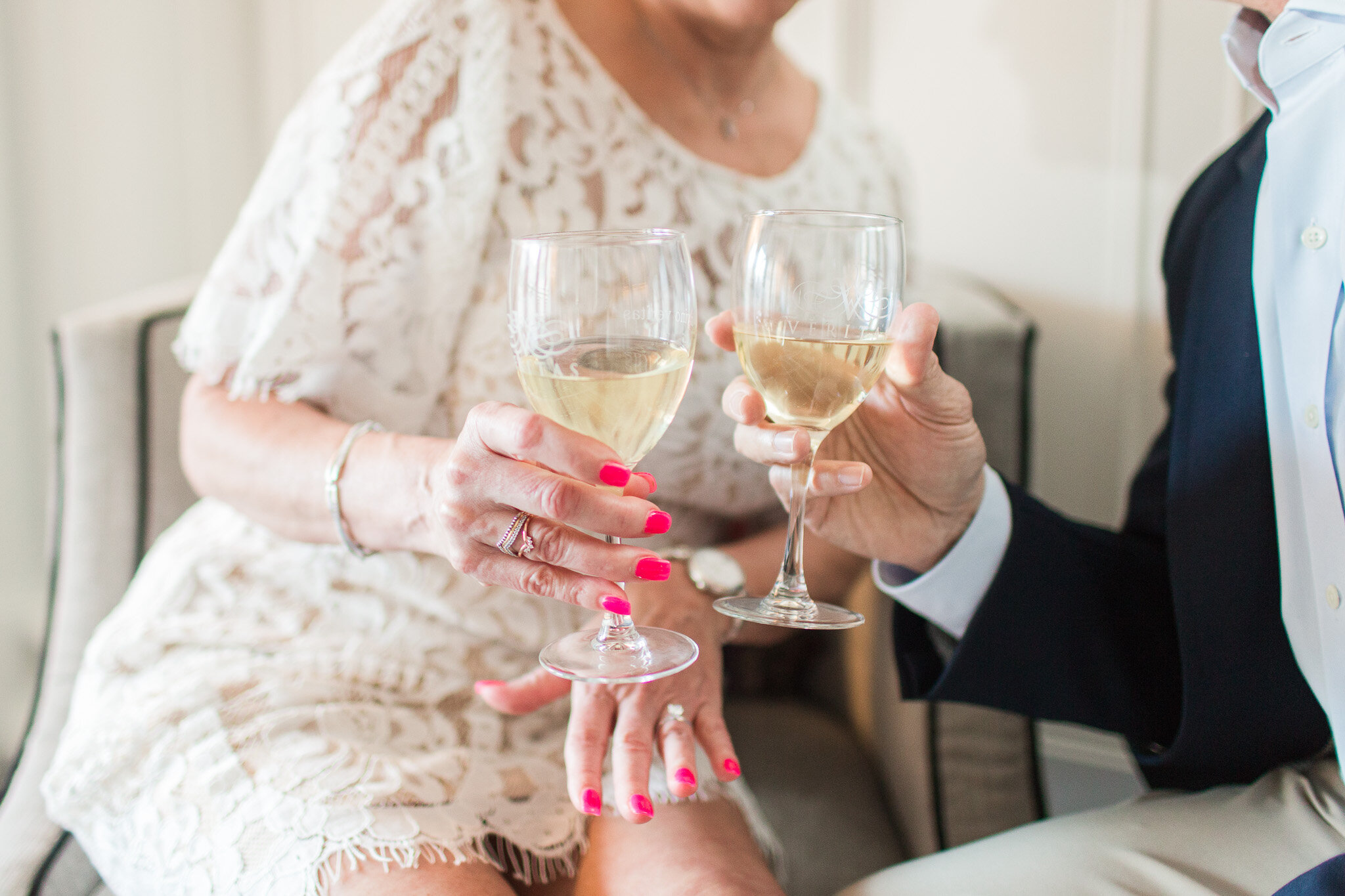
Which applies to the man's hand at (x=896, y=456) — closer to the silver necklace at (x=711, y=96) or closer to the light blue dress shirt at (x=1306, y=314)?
the light blue dress shirt at (x=1306, y=314)

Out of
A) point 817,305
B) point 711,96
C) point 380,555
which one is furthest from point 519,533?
point 711,96

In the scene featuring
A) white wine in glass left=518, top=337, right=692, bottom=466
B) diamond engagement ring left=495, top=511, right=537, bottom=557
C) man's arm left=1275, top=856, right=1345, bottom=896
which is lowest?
man's arm left=1275, top=856, right=1345, bottom=896

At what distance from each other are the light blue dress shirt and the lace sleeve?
2.10ft

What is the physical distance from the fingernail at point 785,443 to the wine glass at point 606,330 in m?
0.11

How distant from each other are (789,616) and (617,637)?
137 millimetres

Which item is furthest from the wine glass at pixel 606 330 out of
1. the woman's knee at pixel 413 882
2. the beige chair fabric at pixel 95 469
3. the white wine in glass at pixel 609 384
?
the beige chair fabric at pixel 95 469

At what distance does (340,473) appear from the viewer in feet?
2.93

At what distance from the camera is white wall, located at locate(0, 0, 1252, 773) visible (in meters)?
1.72

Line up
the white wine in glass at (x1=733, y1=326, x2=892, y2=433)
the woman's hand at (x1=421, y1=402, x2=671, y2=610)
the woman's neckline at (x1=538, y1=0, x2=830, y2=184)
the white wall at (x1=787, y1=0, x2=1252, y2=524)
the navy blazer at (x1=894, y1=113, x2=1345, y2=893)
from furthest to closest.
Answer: the white wall at (x1=787, y1=0, x2=1252, y2=524) < the woman's neckline at (x1=538, y1=0, x2=830, y2=184) < the navy blazer at (x1=894, y1=113, x2=1345, y2=893) < the white wine in glass at (x1=733, y1=326, x2=892, y2=433) < the woman's hand at (x1=421, y1=402, x2=671, y2=610)

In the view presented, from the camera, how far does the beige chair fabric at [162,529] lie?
127 cm

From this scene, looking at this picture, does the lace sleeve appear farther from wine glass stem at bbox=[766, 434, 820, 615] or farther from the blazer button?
the blazer button

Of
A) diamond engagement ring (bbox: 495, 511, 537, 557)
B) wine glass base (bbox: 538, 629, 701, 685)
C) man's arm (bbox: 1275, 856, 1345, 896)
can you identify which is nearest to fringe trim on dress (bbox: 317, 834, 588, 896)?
wine glass base (bbox: 538, 629, 701, 685)

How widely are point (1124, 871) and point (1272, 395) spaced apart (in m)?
0.48

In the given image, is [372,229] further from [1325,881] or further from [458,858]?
[1325,881]
